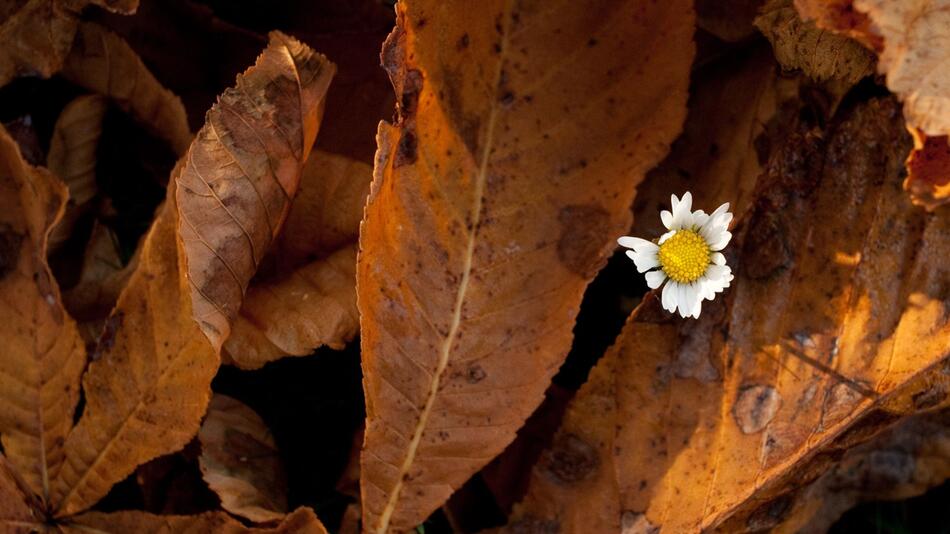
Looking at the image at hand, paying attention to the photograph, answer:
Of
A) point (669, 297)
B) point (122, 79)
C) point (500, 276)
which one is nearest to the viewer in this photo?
point (500, 276)

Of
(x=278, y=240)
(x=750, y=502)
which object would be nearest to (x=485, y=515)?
(x=750, y=502)

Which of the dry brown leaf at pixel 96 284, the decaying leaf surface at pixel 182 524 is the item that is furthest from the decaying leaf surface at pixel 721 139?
the dry brown leaf at pixel 96 284

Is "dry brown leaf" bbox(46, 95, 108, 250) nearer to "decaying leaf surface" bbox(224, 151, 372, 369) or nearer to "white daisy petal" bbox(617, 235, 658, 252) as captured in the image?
"decaying leaf surface" bbox(224, 151, 372, 369)

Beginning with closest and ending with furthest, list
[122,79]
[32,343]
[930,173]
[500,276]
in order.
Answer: [930,173]
[500,276]
[32,343]
[122,79]

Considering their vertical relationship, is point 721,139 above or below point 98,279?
above

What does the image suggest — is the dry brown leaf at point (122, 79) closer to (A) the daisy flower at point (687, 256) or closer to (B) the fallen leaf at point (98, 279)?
(B) the fallen leaf at point (98, 279)

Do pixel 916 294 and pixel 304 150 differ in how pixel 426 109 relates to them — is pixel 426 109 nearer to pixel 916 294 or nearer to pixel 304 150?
pixel 304 150


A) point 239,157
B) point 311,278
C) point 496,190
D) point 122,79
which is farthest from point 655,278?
point 122,79

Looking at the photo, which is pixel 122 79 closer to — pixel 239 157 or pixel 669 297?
pixel 239 157
